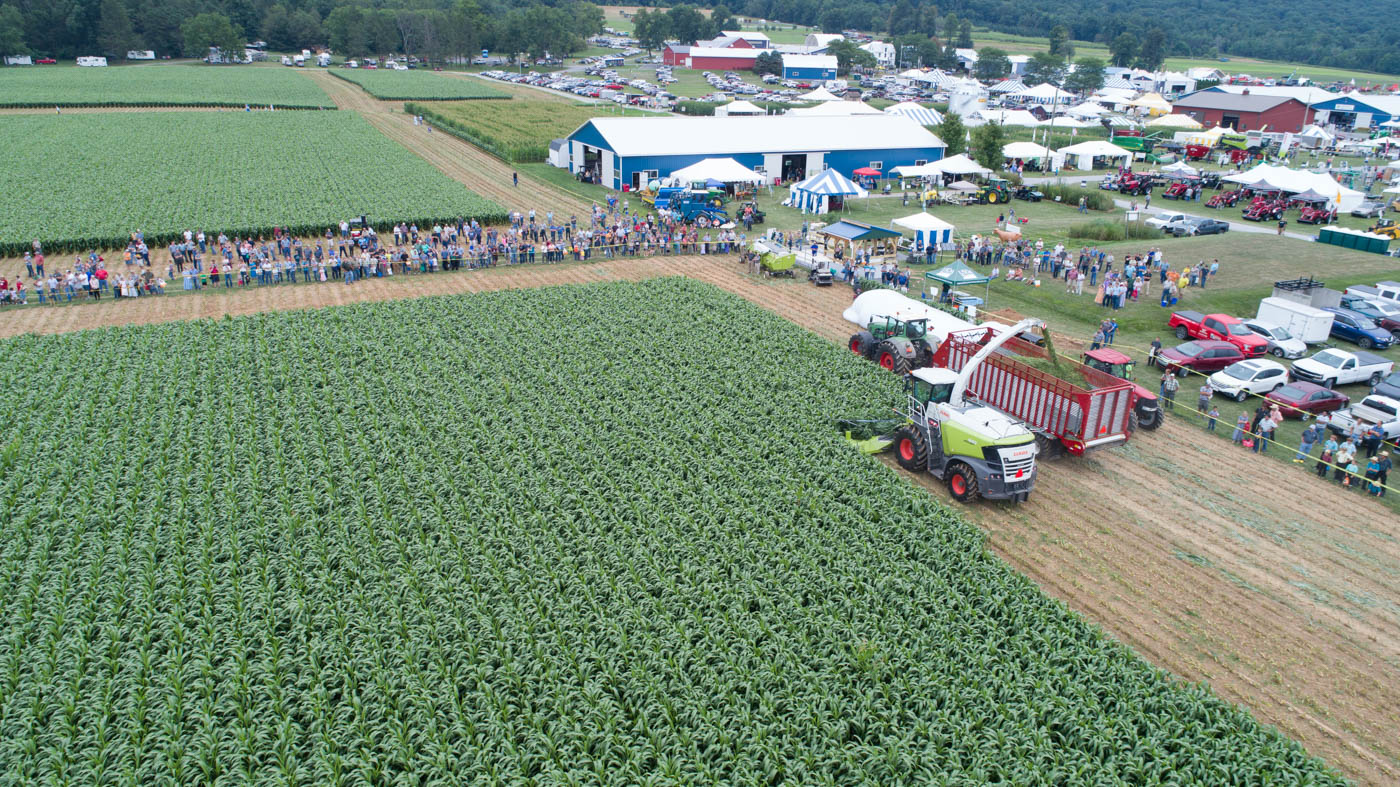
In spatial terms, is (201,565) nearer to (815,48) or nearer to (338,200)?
(338,200)

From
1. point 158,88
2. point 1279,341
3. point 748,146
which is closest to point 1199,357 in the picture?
point 1279,341

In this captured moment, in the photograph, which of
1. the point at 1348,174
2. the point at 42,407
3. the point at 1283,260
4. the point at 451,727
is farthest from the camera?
the point at 1348,174

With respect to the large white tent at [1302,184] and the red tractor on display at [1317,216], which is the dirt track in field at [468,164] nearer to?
the large white tent at [1302,184]

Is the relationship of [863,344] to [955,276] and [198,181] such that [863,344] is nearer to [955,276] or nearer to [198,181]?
[955,276]

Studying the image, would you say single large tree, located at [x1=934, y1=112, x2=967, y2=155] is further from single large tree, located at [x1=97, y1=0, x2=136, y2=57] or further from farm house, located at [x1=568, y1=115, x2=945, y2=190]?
single large tree, located at [x1=97, y1=0, x2=136, y2=57]

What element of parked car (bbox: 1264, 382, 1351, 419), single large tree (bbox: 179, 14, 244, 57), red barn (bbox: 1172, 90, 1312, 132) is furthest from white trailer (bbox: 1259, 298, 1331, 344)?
single large tree (bbox: 179, 14, 244, 57)

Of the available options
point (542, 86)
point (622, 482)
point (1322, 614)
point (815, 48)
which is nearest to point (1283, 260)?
point (1322, 614)
